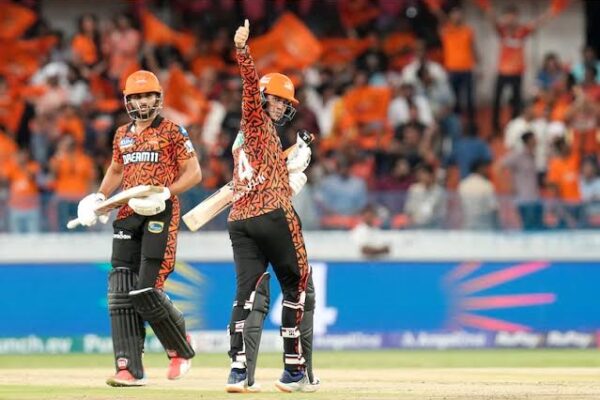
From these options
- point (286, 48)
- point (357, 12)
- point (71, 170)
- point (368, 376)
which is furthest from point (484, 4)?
point (368, 376)

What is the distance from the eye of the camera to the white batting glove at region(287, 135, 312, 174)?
11.1 m

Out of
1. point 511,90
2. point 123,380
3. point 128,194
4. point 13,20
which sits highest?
point 13,20

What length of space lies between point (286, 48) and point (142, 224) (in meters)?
12.4

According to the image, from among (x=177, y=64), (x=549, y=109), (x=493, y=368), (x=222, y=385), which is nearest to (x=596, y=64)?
(x=549, y=109)

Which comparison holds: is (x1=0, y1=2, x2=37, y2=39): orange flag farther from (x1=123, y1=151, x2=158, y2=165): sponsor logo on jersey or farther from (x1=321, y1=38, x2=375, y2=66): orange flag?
(x1=123, y1=151, x2=158, y2=165): sponsor logo on jersey

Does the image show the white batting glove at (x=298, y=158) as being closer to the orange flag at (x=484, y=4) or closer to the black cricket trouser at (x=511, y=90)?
the black cricket trouser at (x=511, y=90)

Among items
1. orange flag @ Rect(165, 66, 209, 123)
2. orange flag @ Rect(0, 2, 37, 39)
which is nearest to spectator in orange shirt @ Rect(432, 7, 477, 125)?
orange flag @ Rect(165, 66, 209, 123)

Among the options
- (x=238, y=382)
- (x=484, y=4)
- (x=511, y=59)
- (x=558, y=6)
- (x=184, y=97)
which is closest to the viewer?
(x=238, y=382)

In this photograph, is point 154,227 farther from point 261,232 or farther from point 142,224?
point 261,232

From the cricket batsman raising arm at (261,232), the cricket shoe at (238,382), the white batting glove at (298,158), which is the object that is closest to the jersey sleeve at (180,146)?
the cricket batsman raising arm at (261,232)

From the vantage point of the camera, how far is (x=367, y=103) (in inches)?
886

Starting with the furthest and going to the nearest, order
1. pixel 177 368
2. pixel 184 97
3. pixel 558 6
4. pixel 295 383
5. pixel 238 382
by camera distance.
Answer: pixel 558 6, pixel 184 97, pixel 177 368, pixel 295 383, pixel 238 382

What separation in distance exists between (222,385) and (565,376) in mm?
3166

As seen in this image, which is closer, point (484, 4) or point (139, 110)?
point (139, 110)
